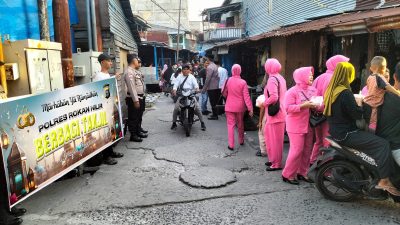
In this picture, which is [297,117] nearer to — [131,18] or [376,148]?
[376,148]

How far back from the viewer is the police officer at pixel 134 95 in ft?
23.8

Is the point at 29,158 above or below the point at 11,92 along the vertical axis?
below

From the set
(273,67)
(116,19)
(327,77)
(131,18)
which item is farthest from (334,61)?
(131,18)

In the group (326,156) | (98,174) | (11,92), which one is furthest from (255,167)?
(11,92)

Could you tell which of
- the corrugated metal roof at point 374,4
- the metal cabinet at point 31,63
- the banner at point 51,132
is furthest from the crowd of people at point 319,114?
the corrugated metal roof at point 374,4

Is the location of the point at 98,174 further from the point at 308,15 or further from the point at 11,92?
the point at 308,15

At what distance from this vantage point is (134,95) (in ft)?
23.7

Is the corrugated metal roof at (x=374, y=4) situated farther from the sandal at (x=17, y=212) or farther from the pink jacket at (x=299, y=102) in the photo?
the sandal at (x=17, y=212)

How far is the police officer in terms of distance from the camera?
7258 mm

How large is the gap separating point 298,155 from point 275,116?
87cm

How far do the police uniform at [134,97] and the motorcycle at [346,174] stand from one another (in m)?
4.24

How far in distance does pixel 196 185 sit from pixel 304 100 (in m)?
2.02

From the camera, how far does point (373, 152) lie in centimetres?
397

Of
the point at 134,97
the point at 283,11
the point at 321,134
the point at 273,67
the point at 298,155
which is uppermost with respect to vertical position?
the point at 283,11
